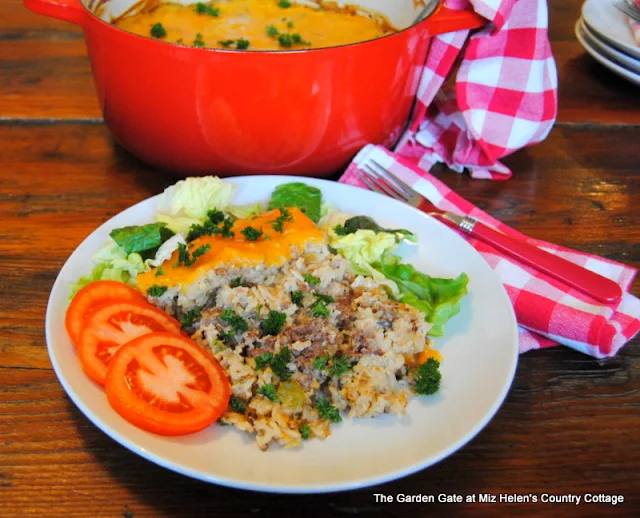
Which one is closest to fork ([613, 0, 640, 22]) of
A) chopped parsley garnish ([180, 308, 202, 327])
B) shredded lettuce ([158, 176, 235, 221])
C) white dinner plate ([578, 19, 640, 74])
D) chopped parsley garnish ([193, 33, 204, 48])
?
white dinner plate ([578, 19, 640, 74])

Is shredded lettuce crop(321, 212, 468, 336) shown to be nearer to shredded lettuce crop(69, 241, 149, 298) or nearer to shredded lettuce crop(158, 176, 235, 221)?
shredded lettuce crop(158, 176, 235, 221)

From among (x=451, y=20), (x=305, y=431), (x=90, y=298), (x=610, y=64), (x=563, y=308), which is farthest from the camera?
(x=610, y=64)

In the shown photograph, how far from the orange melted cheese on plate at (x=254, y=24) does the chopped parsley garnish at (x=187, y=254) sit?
0.68 meters

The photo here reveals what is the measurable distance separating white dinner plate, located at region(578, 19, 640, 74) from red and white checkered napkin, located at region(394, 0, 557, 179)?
430 millimetres

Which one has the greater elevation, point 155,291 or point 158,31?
point 158,31

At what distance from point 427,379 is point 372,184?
63 centimetres

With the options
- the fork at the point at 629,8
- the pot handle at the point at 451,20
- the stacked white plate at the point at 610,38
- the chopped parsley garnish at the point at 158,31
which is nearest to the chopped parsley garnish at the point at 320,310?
the pot handle at the point at 451,20

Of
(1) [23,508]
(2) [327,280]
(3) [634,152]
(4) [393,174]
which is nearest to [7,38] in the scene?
(4) [393,174]

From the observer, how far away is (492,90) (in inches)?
61.6

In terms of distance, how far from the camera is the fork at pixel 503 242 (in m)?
1.20

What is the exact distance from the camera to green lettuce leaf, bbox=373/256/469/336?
1124 millimetres

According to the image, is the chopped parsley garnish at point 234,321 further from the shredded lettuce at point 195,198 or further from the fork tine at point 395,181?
the fork tine at point 395,181

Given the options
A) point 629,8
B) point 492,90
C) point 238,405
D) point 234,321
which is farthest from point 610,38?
point 238,405

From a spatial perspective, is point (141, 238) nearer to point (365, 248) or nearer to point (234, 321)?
point (234, 321)
